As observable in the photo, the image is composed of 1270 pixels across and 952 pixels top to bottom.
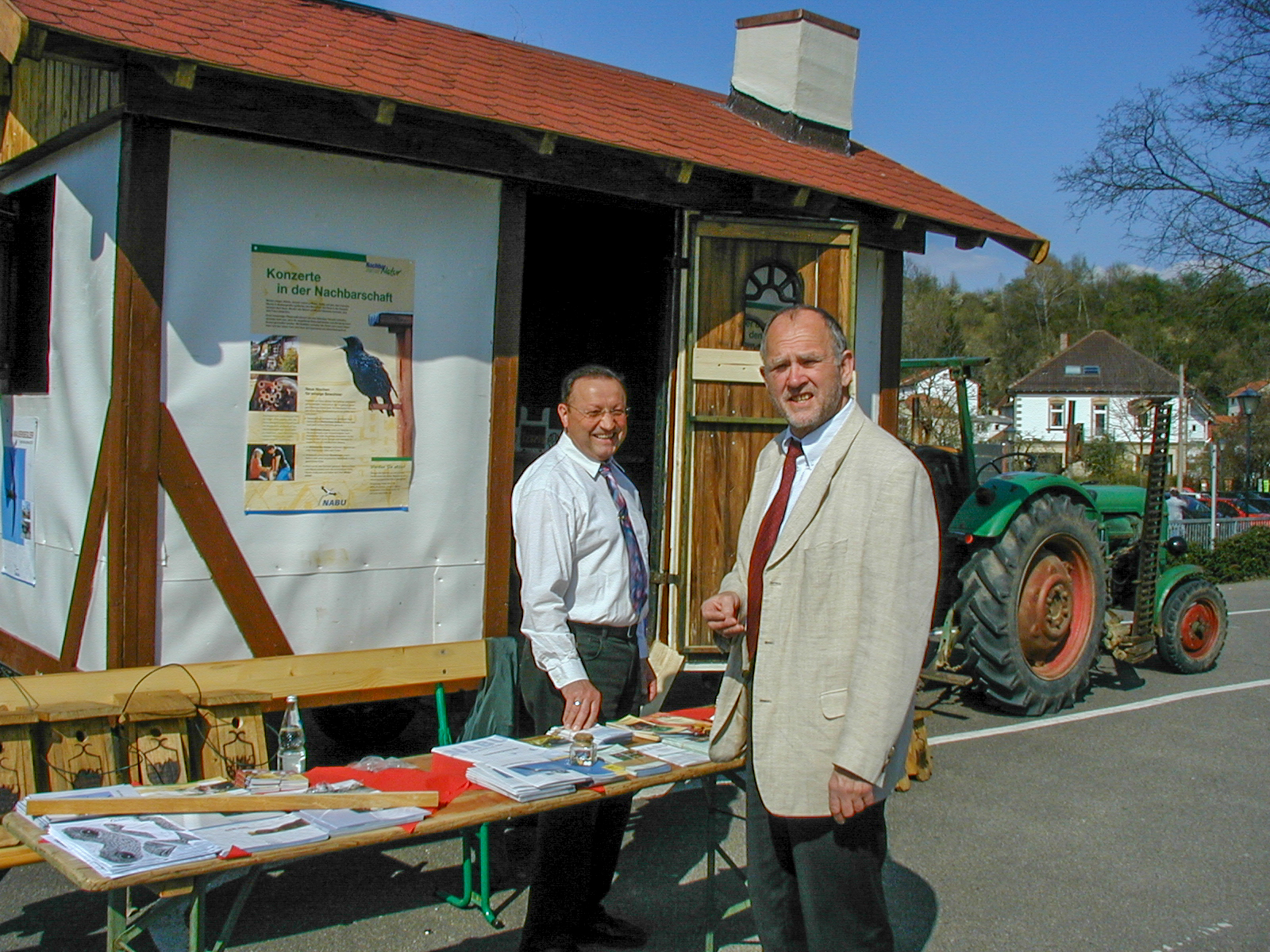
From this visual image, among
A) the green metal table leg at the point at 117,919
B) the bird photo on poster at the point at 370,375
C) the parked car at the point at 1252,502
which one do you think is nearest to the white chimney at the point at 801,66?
the bird photo on poster at the point at 370,375

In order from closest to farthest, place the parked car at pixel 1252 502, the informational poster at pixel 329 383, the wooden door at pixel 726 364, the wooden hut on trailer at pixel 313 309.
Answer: the wooden hut on trailer at pixel 313 309, the informational poster at pixel 329 383, the wooden door at pixel 726 364, the parked car at pixel 1252 502

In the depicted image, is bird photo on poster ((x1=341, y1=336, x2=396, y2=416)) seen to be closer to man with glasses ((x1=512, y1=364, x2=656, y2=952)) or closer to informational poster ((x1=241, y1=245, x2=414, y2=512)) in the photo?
informational poster ((x1=241, y1=245, x2=414, y2=512))

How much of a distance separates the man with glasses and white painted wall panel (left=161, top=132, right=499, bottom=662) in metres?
1.32

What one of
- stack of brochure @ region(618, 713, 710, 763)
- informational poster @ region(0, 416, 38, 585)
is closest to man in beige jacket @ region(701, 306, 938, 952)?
stack of brochure @ region(618, 713, 710, 763)

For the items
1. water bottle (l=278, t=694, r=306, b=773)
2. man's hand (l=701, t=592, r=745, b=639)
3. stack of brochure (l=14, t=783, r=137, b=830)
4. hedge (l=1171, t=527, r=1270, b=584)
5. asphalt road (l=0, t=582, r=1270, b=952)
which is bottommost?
asphalt road (l=0, t=582, r=1270, b=952)

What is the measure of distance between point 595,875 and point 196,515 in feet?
6.83

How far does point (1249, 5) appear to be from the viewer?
70.2ft

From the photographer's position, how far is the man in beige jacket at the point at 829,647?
7.75ft

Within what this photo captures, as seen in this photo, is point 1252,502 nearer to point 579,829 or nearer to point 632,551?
point 632,551

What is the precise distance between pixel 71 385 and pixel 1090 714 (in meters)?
6.17

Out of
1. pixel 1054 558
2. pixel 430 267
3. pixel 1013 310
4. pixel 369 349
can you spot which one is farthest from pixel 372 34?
pixel 1013 310

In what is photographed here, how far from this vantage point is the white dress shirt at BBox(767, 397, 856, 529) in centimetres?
260

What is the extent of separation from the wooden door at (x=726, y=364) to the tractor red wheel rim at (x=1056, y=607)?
7.59 ft

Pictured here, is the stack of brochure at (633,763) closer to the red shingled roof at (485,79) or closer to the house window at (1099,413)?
the red shingled roof at (485,79)
